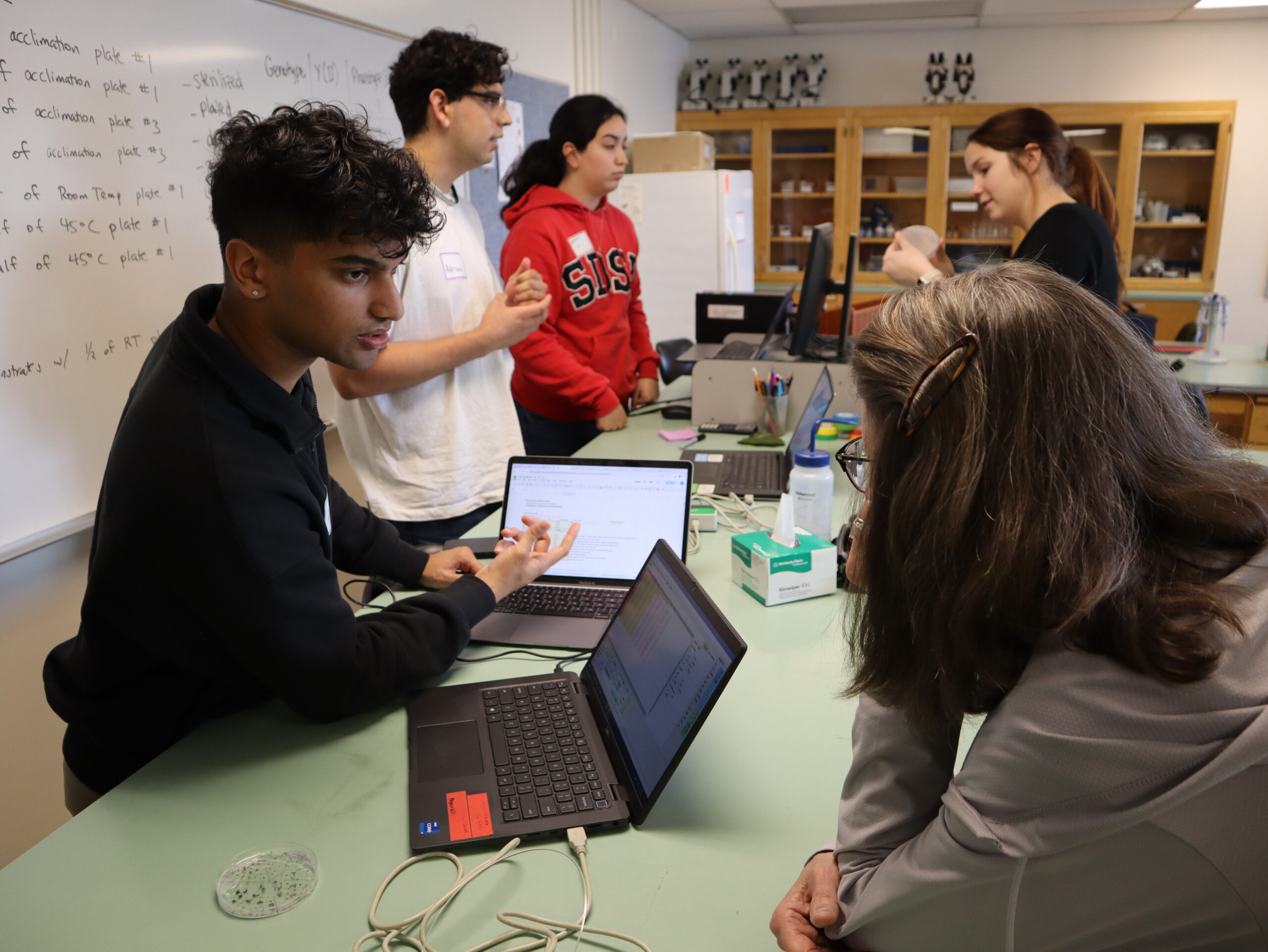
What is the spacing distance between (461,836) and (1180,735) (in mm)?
691

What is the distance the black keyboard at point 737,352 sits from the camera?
2727 mm

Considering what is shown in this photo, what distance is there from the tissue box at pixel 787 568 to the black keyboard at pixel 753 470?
1.77 feet

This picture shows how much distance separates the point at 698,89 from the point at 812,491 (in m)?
5.44

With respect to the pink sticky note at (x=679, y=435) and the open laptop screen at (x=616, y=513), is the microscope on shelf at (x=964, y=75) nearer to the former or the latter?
the pink sticky note at (x=679, y=435)

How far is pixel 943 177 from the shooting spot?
19.6 ft

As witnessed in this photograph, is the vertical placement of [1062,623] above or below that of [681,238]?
below

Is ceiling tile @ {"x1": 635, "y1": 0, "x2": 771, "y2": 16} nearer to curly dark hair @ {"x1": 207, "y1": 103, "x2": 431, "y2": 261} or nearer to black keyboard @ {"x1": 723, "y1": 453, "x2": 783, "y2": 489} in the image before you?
black keyboard @ {"x1": 723, "y1": 453, "x2": 783, "y2": 489}

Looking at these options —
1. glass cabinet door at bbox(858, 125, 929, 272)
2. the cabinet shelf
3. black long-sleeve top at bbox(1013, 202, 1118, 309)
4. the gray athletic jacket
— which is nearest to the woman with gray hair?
the gray athletic jacket

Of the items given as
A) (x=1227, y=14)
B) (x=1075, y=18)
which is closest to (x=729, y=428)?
(x=1075, y=18)

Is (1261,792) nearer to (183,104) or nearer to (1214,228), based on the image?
(183,104)

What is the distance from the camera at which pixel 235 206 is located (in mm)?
1111

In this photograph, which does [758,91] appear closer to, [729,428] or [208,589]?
[729,428]

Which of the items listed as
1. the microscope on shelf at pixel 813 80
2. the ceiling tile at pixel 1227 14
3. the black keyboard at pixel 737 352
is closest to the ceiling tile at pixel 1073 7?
the ceiling tile at pixel 1227 14

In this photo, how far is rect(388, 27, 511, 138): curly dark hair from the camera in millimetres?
1947
